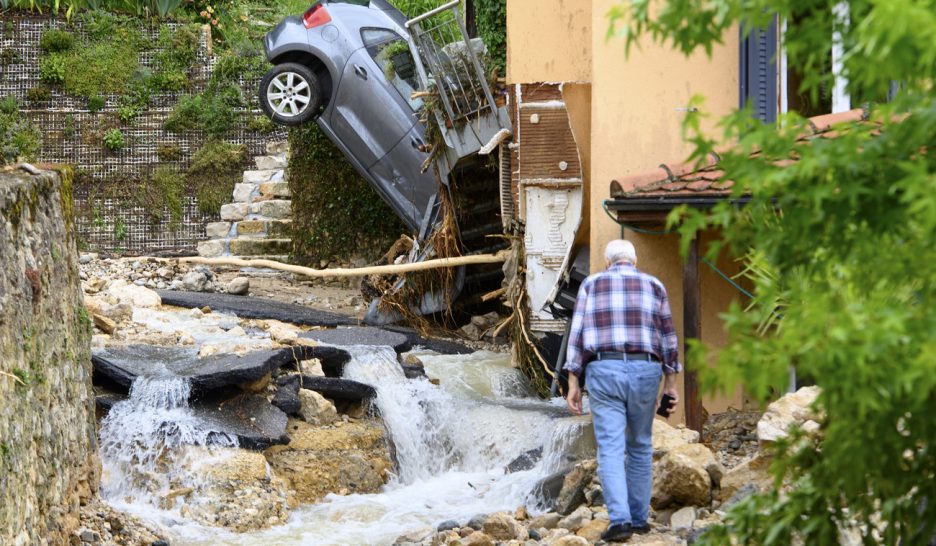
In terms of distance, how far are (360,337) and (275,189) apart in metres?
Result: 8.81

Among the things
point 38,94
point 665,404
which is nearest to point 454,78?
point 665,404

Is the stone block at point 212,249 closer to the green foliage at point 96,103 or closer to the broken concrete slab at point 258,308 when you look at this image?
the broken concrete slab at point 258,308

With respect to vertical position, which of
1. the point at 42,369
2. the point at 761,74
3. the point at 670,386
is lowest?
the point at 670,386

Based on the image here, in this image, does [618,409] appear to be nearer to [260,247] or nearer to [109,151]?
[260,247]

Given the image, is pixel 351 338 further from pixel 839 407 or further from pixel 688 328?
pixel 839 407

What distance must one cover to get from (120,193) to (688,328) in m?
15.0

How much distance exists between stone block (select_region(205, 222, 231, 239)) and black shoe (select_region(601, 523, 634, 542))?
15.0 meters

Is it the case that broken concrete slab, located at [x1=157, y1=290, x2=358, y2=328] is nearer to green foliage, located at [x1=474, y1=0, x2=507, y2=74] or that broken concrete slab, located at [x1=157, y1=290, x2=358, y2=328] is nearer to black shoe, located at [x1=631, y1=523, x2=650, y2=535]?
green foliage, located at [x1=474, y1=0, x2=507, y2=74]

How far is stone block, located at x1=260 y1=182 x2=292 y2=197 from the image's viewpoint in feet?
70.2

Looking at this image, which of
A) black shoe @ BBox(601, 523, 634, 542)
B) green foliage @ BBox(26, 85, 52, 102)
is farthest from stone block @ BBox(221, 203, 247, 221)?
black shoe @ BBox(601, 523, 634, 542)

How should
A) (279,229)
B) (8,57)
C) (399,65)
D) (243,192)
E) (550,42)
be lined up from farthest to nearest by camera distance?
(8,57), (243,192), (279,229), (399,65), (550,42)

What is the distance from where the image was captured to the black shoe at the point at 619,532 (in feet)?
23.0

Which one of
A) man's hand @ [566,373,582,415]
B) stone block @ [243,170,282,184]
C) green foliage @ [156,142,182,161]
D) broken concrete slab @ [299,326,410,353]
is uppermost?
green foliage @ [156,142,182,161]

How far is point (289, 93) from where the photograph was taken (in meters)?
17.4
